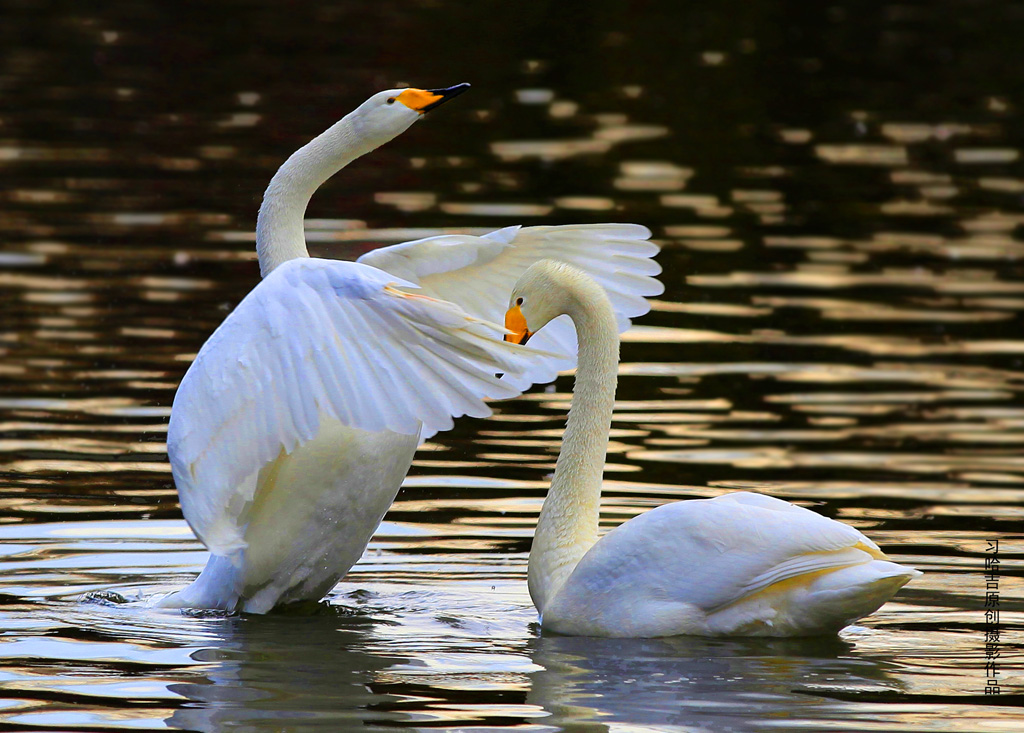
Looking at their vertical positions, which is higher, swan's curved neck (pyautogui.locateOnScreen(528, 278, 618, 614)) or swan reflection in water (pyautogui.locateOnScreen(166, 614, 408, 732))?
swan's curved neck (pyautogui.locateOnScreen(528, 278, 618, 614))

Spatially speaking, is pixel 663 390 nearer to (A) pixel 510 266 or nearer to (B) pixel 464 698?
(A) pixel 510 266

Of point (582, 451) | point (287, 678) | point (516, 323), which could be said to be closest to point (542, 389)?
point (582, 451)

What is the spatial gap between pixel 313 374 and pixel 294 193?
184 centimetres

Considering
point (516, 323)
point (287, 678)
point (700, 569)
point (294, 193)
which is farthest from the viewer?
point (294, 193)

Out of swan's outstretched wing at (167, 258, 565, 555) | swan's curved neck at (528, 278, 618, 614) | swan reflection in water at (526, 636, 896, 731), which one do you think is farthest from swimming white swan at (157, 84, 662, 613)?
swan reflection in water at (526, 636, 896, 731)

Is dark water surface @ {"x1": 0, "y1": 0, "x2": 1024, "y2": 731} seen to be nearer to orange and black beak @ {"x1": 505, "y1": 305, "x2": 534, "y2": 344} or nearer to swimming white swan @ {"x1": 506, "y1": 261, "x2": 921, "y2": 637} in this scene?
swimming white swan @ {"x1": 506, "y1": 261, "x2": 921, "y2": 637}

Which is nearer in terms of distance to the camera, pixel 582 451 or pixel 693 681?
pixel 693 681

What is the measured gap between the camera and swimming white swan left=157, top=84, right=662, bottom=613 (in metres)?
6.29

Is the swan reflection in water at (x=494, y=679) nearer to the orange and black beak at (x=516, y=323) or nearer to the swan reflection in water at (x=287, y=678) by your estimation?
the swan reflection in water at (x=287, y=678)

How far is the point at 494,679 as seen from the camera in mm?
6344

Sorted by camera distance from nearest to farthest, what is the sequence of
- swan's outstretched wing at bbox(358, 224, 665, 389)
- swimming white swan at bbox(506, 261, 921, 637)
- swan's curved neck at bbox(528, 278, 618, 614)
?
swimming white swan at bbox(506, 261, 921, 637)
swan's curved neck at bbox(528, 278, 618, 614)
swan's outstretched wing at bbox(358, 224, 665, 389)

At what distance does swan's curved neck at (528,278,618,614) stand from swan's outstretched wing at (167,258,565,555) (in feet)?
2.65

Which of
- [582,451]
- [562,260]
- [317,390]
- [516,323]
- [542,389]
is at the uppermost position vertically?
[562,260]

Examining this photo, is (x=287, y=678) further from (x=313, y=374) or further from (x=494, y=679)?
(x=313, y=374)
